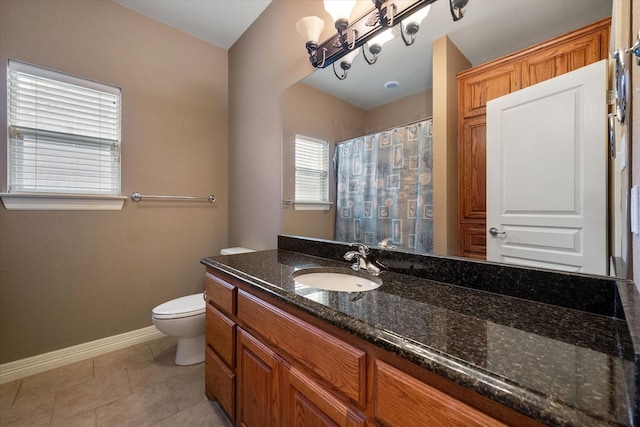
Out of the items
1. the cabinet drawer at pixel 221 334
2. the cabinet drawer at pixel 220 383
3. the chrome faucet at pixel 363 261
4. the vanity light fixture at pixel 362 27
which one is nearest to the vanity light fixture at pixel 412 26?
the vanity light fixture at pixel 362 27

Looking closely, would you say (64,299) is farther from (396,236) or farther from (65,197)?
(396,236)

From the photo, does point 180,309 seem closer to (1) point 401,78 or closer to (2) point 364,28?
(1) point 401,78

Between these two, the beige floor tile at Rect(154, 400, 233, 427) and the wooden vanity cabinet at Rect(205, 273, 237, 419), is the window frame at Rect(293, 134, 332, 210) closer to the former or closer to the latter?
the wooden vanity cabinet at Rect(205, 273, 237, 419)

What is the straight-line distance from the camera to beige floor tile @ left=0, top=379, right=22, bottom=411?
59.0 inches

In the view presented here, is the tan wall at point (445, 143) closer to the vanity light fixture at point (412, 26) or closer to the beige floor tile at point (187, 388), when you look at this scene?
the vanity light fixture at point (412, 26)

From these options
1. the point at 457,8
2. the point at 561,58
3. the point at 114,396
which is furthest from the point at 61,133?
the point at 561,58

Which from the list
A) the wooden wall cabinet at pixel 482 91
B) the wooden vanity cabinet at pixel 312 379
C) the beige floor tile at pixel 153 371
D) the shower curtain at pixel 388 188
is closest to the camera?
the wooden vanity cabinet at pixel 312 379

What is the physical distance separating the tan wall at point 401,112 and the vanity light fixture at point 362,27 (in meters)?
0.29

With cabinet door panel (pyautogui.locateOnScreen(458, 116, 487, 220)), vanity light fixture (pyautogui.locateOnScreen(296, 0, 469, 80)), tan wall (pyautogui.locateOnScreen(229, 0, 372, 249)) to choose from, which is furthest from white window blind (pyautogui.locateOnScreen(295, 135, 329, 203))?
cabinet door panel (pyautogui.locateOnScreen(458, 116, 487, 220))

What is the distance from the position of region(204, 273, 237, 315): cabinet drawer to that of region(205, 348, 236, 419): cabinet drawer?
29cm

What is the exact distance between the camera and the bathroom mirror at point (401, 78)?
0.82 meters

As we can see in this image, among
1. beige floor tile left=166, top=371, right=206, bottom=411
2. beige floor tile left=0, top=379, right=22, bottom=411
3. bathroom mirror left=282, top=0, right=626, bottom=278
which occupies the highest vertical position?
bathroom mirror left=282, top=0, right=626, bottom=278

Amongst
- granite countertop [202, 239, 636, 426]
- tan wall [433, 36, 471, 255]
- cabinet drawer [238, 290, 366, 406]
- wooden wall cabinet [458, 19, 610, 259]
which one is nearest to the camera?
granite countertop [202, 239, 636, 426]

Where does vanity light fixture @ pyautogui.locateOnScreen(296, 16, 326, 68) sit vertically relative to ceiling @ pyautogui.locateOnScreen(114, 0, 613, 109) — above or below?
above
